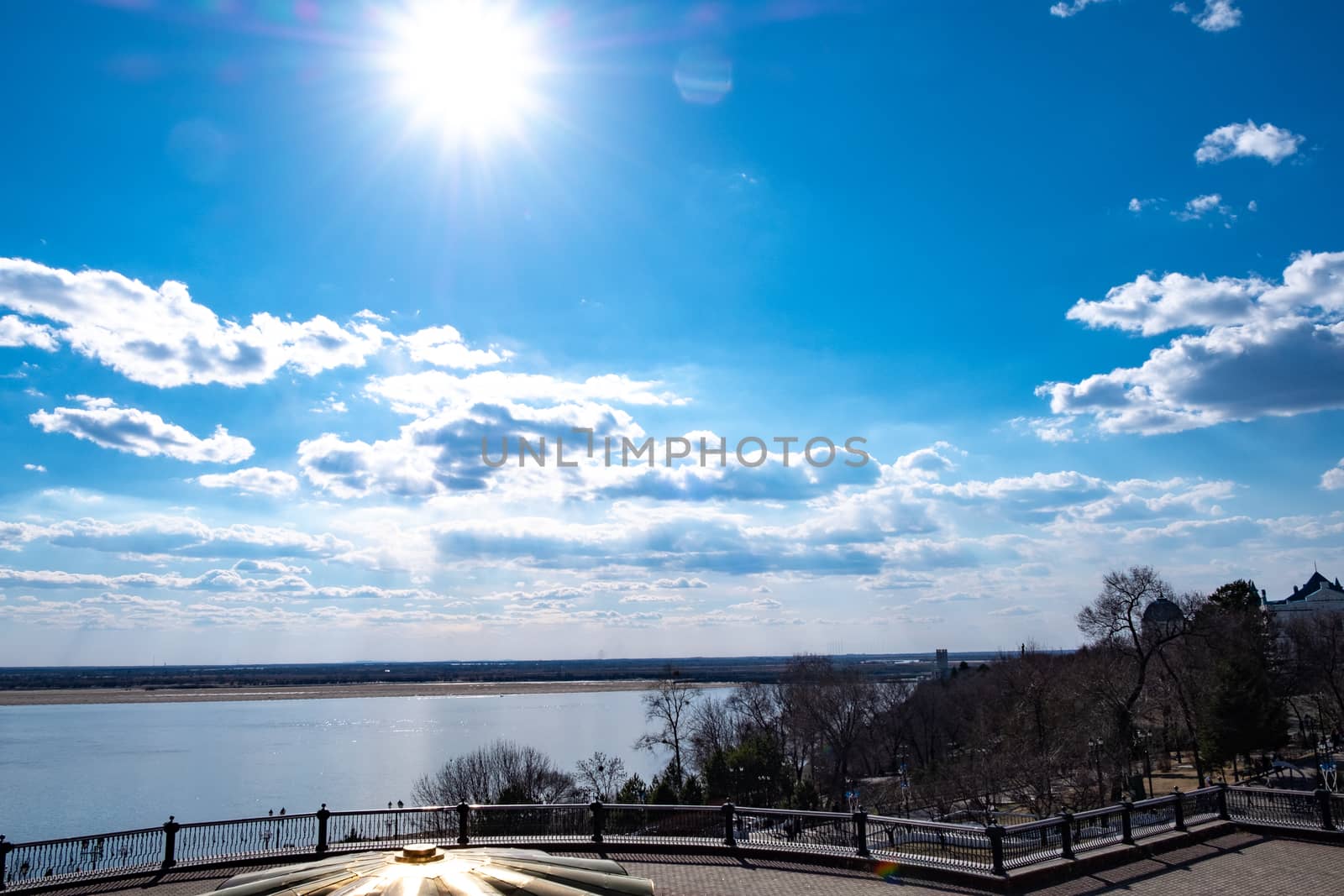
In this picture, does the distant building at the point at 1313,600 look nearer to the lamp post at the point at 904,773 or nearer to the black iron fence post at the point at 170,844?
the lamp post at the point at 904,773

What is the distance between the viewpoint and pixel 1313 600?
132 metres

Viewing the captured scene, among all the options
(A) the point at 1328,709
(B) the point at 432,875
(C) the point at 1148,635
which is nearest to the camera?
(B) the point at 432,875

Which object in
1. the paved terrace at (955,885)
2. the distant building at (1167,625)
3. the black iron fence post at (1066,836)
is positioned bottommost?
the paved terrace at (955,885)

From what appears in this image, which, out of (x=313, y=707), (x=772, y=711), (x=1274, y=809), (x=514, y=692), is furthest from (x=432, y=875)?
(x=514, y=692)

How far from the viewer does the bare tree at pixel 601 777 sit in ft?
175

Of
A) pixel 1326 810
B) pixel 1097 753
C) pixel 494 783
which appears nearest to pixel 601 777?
pixel 494 783

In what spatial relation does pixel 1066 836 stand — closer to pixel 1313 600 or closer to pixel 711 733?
pixel 711 733

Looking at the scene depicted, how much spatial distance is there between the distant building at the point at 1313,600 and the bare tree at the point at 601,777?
96088mm

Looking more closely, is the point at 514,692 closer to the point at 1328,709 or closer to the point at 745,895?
the point at 1328,709

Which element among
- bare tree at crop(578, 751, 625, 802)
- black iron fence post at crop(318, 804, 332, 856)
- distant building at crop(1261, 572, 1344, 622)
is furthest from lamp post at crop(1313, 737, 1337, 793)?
distant building at crop(1261, 572, 1344, 622)

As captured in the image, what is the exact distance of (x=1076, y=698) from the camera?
45531 millimetres

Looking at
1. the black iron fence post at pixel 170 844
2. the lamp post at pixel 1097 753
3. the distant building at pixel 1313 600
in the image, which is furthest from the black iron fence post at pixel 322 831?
the distant building at pixel 1313 600

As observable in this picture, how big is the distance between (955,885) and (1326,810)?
9506mm

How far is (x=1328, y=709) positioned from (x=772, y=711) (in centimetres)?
3578
